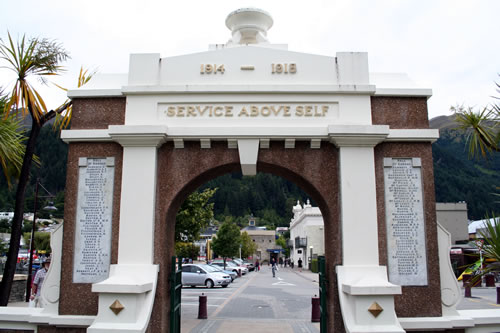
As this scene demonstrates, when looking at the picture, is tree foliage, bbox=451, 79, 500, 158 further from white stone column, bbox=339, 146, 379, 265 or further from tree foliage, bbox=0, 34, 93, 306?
tree foliage, bbox=0, 34, 93, 306

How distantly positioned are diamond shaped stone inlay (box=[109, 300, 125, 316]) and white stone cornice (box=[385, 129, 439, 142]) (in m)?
5.44

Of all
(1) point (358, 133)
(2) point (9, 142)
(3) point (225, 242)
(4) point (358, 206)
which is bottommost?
(3) point (225, 242)

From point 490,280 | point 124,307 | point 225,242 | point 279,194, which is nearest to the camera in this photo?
point 124,307

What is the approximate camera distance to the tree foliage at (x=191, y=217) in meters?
15.1

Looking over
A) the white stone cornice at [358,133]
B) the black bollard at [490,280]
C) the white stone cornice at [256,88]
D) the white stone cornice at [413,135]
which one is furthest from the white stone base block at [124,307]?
the black bollard at [490,280]

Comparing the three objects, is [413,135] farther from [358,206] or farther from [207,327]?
[207,327]

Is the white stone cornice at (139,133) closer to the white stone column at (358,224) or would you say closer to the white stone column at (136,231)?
the white stone column at (136,231)

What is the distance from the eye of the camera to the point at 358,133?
24.9ft

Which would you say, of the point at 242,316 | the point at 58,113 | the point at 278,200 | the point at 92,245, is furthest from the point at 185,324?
the point at 278,200

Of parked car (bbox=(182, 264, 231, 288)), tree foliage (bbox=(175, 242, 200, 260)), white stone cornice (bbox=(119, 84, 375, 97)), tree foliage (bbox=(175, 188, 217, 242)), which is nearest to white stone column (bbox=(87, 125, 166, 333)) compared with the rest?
white stone cornice (bbox=(119, 84, 375, 97))

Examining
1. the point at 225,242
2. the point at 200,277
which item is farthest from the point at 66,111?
the point at 225,242

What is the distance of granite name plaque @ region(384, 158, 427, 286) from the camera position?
24.8ft

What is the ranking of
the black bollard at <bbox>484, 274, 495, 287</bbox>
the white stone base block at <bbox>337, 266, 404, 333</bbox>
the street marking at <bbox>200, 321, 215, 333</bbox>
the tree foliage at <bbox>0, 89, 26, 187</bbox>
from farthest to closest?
the black bollard at <bbox>484, 274, 495, 287</bbox> → the street marking at <bbox>200, 321, 215, 333</bbox> → the tree foliage at <bbox>0, 89, 26, 187</bbox> → the white stone base block at <bbox>337, 266, 404, 333</bbox>

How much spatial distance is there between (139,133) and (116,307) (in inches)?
116
